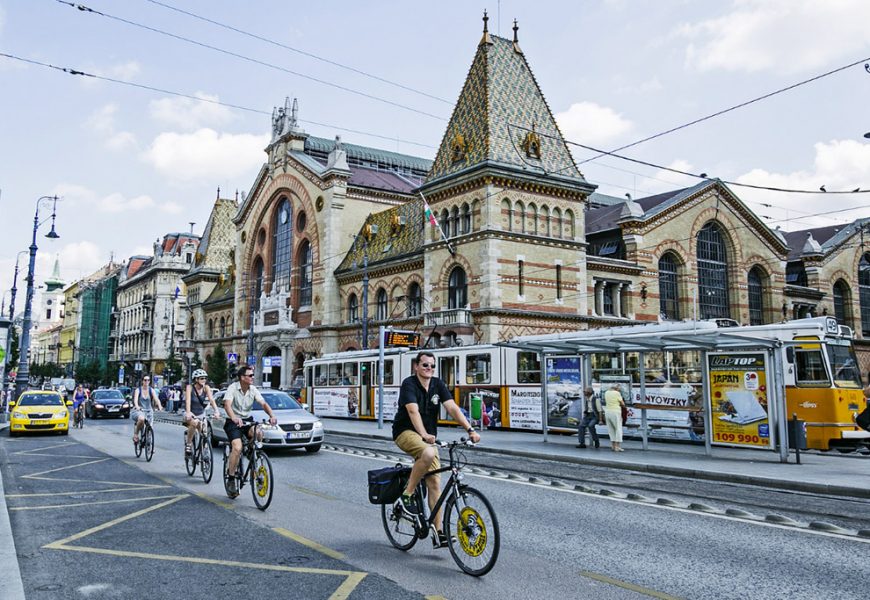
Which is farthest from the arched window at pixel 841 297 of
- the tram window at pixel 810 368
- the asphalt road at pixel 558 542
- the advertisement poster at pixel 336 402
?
the asphalt road at pixel 558 542

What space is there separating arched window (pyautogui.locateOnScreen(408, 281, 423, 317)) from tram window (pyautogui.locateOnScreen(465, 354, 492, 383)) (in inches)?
499

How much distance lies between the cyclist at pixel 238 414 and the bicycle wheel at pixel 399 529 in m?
2.85

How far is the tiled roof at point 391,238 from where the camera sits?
39969 millimetres

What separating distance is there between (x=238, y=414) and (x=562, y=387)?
12476 millimetres

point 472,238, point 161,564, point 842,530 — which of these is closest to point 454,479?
point 161,564

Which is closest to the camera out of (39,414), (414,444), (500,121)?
(414,444)

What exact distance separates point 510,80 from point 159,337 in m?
58.3

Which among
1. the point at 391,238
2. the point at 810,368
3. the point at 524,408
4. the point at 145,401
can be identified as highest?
the point at 391,238

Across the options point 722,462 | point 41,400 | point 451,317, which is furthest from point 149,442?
point 451,317

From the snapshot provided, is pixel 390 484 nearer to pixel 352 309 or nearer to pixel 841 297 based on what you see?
pixel 352 309

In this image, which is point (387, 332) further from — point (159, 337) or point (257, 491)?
point (159, 337)

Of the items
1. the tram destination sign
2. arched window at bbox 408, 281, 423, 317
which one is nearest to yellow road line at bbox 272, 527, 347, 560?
the tram destination sign

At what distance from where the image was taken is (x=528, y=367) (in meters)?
23.2

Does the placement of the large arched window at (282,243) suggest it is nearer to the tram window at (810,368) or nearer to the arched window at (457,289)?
the arched window at (457,289)
